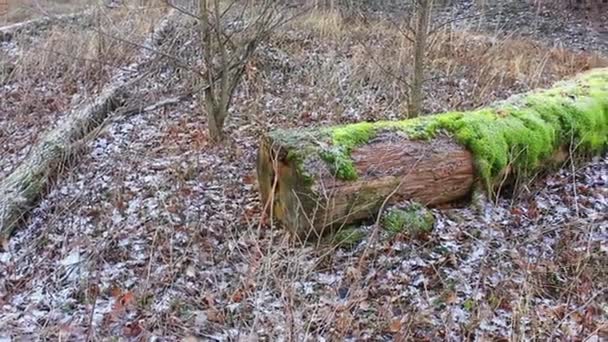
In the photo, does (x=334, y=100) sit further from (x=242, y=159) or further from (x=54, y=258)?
(x=54, y=258)

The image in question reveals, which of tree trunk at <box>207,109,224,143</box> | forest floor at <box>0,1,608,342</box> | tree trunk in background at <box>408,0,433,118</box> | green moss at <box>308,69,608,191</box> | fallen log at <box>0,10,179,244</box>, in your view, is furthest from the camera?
tree trunk at <box>207,109,224,143</box>

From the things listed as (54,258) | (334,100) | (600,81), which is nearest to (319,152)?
(54,258)

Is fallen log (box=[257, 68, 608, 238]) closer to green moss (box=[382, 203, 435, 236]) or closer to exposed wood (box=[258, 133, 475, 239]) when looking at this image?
exposed wood (box=[258, 133, 475, 239])

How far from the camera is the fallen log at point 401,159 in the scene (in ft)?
13.4

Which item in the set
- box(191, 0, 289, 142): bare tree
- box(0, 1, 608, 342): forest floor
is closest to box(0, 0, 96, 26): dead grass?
box(0, 1, 608, 342): forest floor

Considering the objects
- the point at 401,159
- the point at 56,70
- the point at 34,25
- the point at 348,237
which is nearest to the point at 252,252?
the point at 348,237

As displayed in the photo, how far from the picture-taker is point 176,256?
4.09 metres

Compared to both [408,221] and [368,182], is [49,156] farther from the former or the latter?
[408,221]

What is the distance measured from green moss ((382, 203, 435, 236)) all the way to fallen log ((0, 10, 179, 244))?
316 centimetres

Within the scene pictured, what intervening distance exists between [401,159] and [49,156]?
3608mm

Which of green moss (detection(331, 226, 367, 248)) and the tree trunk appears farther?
the tree trunk

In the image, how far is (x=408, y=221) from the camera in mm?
4180

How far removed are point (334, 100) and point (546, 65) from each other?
4048 mm

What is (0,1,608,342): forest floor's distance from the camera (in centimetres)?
329
